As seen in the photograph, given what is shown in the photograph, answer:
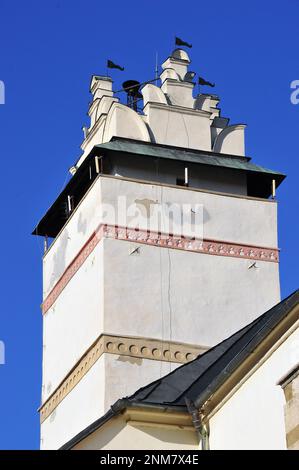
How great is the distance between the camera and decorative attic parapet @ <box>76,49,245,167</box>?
29.7 metres

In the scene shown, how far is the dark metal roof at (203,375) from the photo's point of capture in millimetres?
19005

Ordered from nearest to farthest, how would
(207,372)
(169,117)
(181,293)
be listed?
(207,372)
(181,293)
(169,117)

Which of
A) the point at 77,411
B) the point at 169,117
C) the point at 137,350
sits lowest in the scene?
the point at 77,411

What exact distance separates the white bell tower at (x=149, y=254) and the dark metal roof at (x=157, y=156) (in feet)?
0.10

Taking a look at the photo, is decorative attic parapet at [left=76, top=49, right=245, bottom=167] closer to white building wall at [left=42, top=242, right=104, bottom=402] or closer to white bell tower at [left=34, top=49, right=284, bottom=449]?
white bell tower at [left=34, top=49, right=284, bottom=449]

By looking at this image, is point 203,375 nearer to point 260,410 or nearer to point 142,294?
point 260,410

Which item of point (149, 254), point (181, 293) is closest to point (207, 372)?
point (181, 293)

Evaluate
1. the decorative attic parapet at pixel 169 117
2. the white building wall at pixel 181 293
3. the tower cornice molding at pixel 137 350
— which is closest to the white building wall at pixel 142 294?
the white building wall at pixel 181 293

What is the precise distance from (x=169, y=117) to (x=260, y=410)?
40.9 feet

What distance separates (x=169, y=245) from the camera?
2809 centimetres

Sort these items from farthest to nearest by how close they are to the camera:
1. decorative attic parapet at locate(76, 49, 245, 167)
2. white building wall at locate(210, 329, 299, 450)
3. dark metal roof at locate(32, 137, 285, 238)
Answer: decorative attic parapet at locate(76, 49, 245, 167), dark metal roof at locate(32, 137, 285, 238), white building wall at locate(210, 329, 299, 450)

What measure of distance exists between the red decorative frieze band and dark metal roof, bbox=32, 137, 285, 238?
1684 mm

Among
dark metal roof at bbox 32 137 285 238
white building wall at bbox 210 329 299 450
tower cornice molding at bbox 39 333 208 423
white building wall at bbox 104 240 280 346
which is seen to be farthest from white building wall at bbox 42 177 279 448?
white building wall at bbox 210 329 299 450

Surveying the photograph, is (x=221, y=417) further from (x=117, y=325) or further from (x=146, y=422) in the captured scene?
(x=117, y=325)
